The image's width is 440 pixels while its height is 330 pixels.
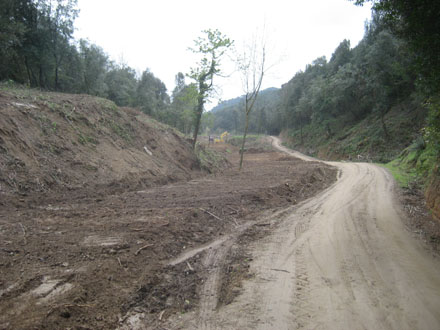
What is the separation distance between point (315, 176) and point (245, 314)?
44.1 feet

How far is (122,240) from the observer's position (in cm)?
530

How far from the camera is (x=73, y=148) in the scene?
11.1 m

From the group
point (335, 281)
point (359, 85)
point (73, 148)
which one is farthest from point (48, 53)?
point (359, 85)

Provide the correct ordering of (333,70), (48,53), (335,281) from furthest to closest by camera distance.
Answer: (333,70), (48,53), (335,281)

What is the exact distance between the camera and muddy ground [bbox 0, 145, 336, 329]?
3.28 m

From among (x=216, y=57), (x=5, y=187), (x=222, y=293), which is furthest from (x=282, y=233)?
(x=216, y=57)

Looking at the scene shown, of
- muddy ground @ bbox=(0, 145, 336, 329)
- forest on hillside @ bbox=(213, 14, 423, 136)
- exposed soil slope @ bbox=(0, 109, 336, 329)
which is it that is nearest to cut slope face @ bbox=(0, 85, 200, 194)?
exposed soil slope @ bbox=(0, 109, 336, 329)

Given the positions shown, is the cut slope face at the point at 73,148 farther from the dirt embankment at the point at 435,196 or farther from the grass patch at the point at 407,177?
the grass patch at the point at 407,177

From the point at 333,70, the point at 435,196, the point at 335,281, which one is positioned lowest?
the point at 335,281

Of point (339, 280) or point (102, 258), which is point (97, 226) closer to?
point (102, 258)

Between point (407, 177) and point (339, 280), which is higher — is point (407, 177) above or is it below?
above

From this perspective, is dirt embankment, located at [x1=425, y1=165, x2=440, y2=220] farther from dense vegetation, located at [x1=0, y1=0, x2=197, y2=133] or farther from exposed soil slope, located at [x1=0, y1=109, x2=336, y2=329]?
dense vegetation, located at [x1=0, y1=0, x2=197, y2=133]

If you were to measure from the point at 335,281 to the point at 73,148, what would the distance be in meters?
11.0

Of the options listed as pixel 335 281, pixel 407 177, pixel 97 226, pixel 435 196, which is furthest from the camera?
pixel 407 177
